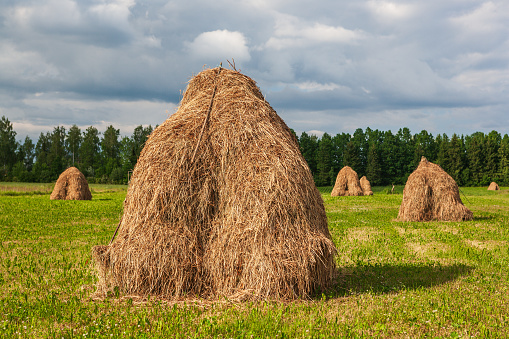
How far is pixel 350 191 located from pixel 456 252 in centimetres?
3764

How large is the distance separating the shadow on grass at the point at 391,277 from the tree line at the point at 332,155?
78988mm

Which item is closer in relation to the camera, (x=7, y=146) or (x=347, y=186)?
(x=347, y=186)

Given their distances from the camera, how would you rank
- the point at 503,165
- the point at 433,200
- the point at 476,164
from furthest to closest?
the point at 476,164
the point at 503,165
the point at 433,200

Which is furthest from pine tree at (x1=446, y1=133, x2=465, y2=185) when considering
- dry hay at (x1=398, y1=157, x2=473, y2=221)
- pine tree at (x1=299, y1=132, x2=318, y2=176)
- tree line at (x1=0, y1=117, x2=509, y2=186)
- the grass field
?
the grass field

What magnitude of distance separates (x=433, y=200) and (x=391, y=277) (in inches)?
594

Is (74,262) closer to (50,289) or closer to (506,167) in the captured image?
(50,289)

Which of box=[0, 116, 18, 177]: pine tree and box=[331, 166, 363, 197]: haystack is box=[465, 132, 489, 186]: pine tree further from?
box=[0, 116, 18, 177]: pine tree

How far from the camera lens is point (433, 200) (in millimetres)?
24375

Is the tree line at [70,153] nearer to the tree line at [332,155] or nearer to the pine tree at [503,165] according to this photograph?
the tree line at [332,155]

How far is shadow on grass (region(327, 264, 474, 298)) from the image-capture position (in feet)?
32.0

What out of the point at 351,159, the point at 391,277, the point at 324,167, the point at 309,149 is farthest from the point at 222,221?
the point at 309,149

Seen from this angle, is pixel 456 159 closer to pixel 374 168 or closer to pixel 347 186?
pixel 374 168

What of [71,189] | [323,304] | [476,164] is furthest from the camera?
[476,164]

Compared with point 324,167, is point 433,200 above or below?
below
